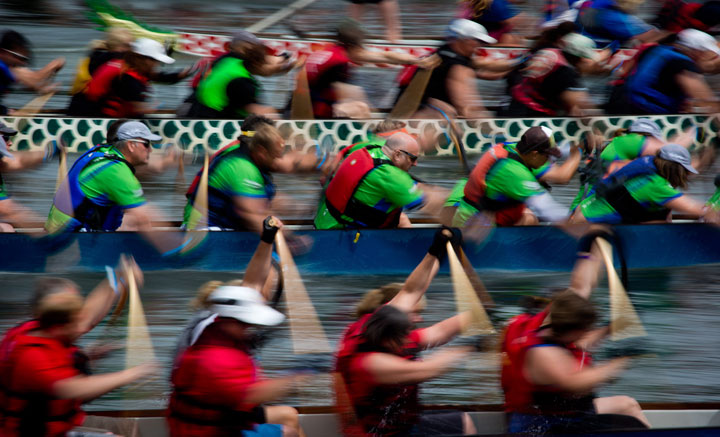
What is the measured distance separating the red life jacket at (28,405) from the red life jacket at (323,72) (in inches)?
194

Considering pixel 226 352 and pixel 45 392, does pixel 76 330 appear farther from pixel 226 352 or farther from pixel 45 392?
pixel 226 352

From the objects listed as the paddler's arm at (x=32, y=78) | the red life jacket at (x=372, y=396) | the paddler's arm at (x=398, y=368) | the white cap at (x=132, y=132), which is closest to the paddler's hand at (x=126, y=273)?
the white cap at (x=132, y=132)

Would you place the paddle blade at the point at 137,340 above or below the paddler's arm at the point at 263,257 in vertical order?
below

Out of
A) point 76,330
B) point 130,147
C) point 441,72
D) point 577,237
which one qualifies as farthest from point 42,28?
point 76,330

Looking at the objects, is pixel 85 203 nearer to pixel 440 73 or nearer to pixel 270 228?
pixel 270 228

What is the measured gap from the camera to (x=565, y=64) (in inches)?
322

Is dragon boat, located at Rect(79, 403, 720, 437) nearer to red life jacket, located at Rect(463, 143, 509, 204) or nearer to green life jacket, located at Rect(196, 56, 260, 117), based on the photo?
red life jacket, located at Rect(463, 143, 509, 204)

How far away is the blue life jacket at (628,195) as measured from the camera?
6.28 metres

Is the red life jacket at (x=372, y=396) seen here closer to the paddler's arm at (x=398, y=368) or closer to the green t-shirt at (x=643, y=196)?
the paddler's arm at (x=398, y=368)

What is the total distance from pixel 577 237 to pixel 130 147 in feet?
8.85

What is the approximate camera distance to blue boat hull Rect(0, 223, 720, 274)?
6102 millimetres

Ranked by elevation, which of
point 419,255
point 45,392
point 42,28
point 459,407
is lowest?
point 42,28

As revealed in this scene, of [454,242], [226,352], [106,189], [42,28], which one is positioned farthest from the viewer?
[42,28]

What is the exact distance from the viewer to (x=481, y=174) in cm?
632
